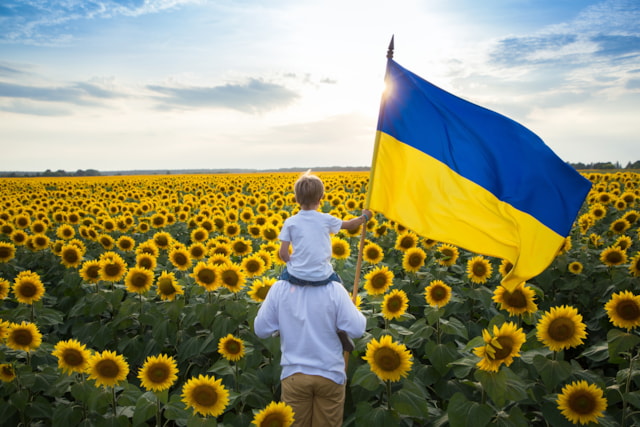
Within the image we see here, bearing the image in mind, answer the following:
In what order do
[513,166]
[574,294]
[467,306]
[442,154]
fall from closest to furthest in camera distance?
[513,166] → [442,154] → [467,306] → [574,294]

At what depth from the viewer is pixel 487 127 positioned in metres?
3.87

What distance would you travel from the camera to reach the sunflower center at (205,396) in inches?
126

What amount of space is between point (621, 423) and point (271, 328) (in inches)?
125

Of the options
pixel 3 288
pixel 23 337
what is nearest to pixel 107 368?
pixel 23 337

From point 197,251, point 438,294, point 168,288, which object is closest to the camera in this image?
point 438,294

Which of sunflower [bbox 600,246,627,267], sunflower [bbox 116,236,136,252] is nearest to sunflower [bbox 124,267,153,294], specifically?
sunflower [bbox 116,236,136,252]

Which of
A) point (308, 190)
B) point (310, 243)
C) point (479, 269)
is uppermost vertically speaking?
point (308, 190)

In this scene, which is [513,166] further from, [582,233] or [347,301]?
[582,233]

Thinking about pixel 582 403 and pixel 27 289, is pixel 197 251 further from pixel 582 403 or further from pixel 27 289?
pixel 582 403

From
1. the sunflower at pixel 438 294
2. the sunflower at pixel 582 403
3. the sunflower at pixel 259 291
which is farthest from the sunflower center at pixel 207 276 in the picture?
the sunflower at pixel 582 403

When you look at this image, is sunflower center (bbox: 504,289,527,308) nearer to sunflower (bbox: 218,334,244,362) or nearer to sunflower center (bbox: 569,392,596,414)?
sunflower center (bbox: 569,392,596,414)

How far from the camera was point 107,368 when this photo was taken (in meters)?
3.58

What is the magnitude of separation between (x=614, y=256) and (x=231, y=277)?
5.93 meters

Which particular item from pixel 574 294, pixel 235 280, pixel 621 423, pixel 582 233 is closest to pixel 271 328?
pixel 235 280
